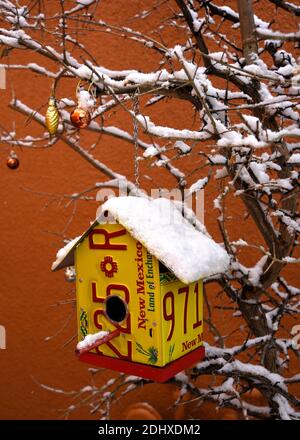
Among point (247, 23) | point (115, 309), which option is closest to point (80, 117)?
point (115, 309)

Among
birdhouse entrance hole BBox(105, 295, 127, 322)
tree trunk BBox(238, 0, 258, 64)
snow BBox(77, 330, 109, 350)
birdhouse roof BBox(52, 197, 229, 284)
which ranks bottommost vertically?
snow BBox(77, 330, 109, 350)

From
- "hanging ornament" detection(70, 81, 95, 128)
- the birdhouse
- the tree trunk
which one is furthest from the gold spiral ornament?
the tree trunk

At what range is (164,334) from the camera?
1349 millimetres

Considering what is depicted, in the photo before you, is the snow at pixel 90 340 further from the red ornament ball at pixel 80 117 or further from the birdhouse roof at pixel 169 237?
the red ornament ball at pixel 80 117

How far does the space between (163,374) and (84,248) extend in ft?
1.49

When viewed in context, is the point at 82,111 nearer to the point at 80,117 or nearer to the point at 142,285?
the point at 80,117

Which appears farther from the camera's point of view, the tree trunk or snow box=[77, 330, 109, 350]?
the tree trunk

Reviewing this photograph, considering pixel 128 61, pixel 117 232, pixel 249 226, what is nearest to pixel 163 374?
pixel 117 232

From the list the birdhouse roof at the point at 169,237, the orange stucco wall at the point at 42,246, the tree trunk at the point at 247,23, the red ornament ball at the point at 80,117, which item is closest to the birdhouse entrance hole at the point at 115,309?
the birdhouse roof at the point at 169,237

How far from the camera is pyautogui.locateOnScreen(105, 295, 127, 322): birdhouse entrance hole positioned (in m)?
1.44

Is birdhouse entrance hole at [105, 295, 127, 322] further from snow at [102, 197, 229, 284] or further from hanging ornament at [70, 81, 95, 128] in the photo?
hanging ornament at [70, 81, 95, 128]

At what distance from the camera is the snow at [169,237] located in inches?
48.5

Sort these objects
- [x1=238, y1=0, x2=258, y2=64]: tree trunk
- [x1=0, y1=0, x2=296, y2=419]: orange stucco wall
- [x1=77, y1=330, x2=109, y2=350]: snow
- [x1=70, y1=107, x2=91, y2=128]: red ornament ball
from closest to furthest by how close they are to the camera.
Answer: [x1=70, y1=107, x2=91, y2=128]: red ornament ball
[x1=77, y1=330, x2=109, y2=350]: snow
[x1=238, y1=0, x2=258, y2=64]: tree trunk
[x1=0, y1=0, x2=296, y2=419]: orange stucco wall
